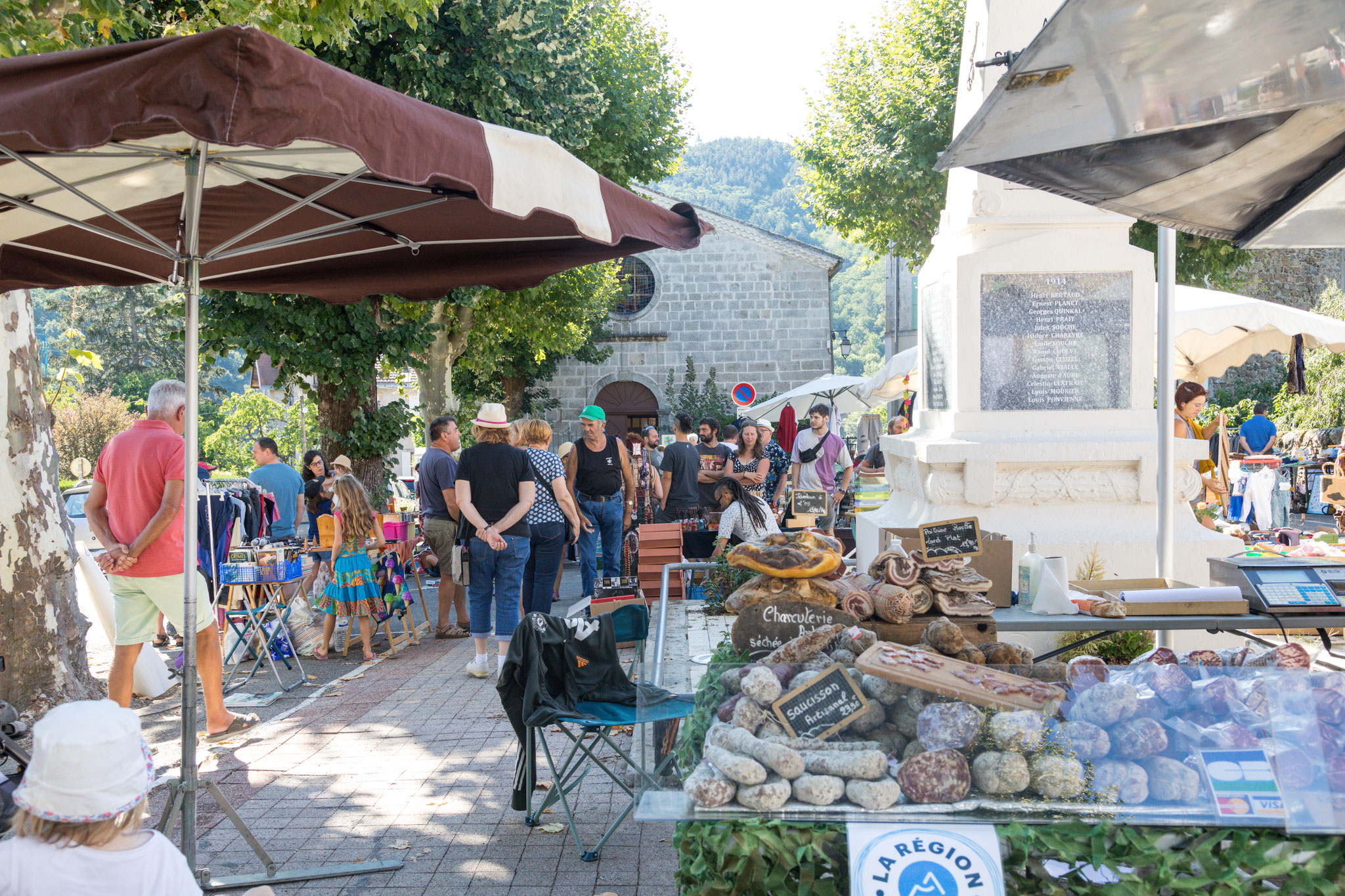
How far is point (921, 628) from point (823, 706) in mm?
969

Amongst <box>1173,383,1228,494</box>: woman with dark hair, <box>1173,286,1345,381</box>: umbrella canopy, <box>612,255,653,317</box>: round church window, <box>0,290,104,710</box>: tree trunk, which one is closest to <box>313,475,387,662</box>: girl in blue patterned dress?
<box>0,290,104,710</box>: tree trunk

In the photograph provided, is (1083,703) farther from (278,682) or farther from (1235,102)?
(278,682)

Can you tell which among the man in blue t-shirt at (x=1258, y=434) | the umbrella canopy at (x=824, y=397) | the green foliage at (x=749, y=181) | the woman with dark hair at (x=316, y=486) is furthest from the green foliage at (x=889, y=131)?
the green foliage at (x=749, y=181)

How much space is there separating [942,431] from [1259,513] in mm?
8788

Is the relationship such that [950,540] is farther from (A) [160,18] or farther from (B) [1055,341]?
(A) [160,18]

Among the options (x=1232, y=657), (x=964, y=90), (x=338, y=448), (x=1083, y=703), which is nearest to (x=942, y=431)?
(x=964, y=90)

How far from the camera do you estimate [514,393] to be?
30578mm

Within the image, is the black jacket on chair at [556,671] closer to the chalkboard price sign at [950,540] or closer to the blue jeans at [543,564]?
the chalkboard price sign at [950,540]

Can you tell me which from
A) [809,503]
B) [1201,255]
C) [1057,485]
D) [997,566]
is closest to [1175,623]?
[997,566]

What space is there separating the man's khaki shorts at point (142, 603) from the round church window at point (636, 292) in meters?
27.3

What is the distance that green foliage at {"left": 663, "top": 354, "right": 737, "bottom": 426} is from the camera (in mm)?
30766

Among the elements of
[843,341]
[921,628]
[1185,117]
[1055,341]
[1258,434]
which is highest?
[843,341]

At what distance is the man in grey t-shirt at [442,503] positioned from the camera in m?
8.44

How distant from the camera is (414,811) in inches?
173
